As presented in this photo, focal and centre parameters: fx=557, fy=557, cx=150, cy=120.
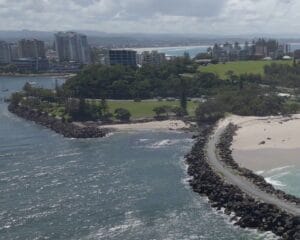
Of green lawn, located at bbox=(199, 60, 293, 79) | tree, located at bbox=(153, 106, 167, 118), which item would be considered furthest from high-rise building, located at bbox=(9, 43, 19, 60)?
tree, located at bbox=(153, 106, 167, 118)

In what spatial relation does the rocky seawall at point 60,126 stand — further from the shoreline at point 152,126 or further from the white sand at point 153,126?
the white sand at point 153,126

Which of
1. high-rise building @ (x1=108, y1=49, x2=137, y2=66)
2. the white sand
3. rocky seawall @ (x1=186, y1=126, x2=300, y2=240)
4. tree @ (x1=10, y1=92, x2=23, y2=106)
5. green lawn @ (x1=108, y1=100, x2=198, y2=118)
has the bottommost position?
the white sand

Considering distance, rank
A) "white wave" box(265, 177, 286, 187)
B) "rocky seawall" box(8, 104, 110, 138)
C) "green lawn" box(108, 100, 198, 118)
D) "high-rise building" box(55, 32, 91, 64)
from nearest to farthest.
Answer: "white wave" box(265, 177, 286, 187) → "rocky seawall" box(8, 104, 110, 138) → "green lawn" box(108, 100, 198, 118) → "high-rise building" box(55, 32, 91, 64)

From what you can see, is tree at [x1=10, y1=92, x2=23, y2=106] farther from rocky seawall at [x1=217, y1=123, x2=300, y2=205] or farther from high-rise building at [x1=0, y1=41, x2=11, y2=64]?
high-rise building at [x1=0, y1=41, x2=11, y2=64]

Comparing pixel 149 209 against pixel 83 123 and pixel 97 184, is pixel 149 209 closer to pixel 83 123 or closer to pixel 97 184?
pixel 97 184

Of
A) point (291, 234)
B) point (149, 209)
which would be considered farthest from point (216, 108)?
point (291, 234)

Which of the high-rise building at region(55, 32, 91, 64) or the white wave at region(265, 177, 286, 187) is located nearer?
the white wave at region(265, 177, 286, 187)

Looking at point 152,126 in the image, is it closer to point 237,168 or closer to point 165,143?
point 165,143
